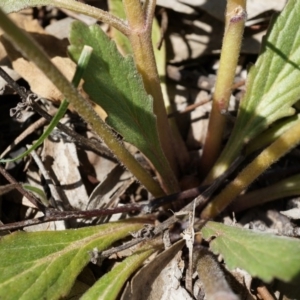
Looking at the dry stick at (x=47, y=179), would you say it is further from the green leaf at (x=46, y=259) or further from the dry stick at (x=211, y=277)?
the dry stick at (x=211, y=277)

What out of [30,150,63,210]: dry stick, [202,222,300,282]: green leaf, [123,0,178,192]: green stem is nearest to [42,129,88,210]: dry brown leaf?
[30,150,63,210]: dry stick

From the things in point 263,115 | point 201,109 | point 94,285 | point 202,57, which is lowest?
point 94,285

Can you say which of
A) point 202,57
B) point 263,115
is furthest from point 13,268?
point 202,57

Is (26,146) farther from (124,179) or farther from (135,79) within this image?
(135,79)

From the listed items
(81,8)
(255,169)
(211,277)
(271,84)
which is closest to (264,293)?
(211,277)

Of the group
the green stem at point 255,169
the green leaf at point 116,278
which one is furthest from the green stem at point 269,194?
the green leaf at point 116,278

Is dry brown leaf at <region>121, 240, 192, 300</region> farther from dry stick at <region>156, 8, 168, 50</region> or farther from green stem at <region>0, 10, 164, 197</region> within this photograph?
dry stick at <region>156, 8, 168, 50</region>

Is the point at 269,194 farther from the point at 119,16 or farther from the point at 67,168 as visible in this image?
the point at 119,16
